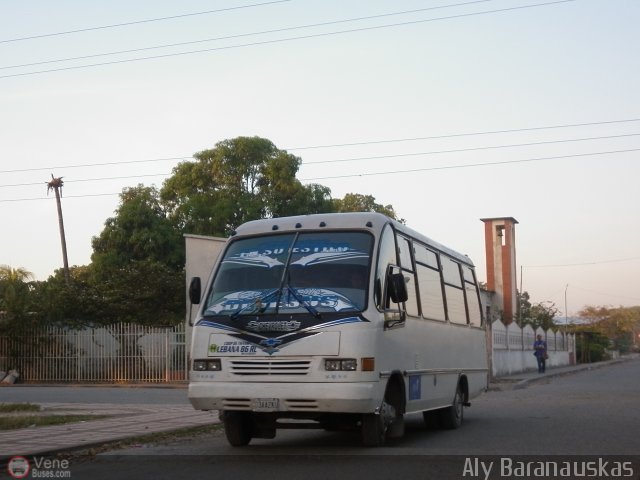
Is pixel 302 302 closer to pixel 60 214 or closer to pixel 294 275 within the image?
pixel 294 275

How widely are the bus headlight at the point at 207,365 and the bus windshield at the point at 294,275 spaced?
63 centimetres

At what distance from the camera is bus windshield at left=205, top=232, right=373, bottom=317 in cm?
1118

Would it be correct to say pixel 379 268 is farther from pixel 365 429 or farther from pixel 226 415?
pixel 226 415

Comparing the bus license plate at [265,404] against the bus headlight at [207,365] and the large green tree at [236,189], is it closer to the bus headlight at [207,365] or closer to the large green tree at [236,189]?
the bus headlight at [207,365]

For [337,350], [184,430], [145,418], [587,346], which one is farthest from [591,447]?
[587,346]

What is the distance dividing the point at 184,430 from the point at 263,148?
38.3 meters

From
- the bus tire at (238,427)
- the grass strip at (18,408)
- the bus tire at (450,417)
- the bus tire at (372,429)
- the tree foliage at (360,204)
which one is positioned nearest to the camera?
the bus tire at (372,429)

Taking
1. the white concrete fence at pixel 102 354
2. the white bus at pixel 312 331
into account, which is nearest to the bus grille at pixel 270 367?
the white bus at pixel 312 331

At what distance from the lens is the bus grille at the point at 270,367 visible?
1073cm

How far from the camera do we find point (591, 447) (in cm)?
1176

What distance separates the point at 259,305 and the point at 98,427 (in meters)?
4.71

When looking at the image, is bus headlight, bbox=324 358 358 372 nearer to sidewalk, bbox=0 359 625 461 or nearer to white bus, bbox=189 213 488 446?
white bus, bbox=189 213 488 446

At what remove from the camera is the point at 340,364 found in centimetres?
1067

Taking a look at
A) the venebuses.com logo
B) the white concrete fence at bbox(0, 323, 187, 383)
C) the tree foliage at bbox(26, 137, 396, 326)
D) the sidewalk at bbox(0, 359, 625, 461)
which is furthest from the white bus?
the tree foliage at bbox(26, 137, 396, 326)
